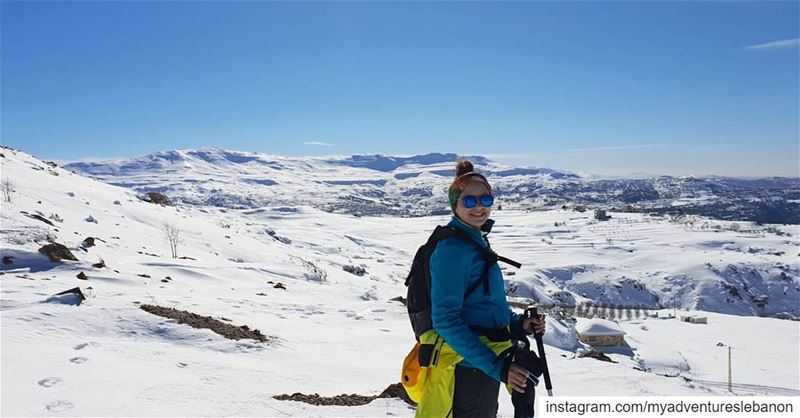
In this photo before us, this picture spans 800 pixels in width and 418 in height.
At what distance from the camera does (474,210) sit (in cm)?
329

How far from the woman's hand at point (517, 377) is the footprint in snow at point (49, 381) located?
641 centimetres

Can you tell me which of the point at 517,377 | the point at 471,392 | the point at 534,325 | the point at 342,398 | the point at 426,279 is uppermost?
the point at 426,279

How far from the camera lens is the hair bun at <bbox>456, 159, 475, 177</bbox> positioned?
11.8 ft

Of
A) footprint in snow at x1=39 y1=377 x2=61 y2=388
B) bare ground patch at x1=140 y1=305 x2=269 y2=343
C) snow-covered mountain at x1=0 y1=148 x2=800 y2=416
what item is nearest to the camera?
footprint in snow at x1=39 y1=377 x2=61 y2=388

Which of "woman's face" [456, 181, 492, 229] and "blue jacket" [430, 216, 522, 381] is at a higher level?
"woman's face" [456, 181, 492, 229]

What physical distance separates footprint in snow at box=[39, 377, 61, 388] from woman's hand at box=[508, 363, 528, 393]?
252 inches

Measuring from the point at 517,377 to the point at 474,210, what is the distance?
1.12 m

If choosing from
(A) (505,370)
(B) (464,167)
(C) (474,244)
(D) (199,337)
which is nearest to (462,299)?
(C) (474,244)

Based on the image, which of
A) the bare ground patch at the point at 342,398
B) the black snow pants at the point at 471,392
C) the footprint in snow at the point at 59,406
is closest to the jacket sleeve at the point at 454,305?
the black snow pants at the point at 471,392

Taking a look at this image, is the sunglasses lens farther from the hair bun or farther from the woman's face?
the hair bun

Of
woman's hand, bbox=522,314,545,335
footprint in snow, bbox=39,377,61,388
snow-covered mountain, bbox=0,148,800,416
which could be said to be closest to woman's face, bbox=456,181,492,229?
woman's hand, bbox=522,314,545,335

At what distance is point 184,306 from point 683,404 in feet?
37.9

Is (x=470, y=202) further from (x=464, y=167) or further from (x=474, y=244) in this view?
(x=464, y=167)

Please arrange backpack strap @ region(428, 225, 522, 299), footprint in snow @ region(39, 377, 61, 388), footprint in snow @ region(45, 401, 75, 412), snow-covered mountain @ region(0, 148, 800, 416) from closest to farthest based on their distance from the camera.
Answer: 1. backpack strap @ region(428, 225, 522, 299)
2. footprint in snow @ region(45, 401, 75, 412)
3. footprint in snow @ region(39, 377, 61, 388)
4. snow-covered mountain @ region(0, 148, 800, 416)
